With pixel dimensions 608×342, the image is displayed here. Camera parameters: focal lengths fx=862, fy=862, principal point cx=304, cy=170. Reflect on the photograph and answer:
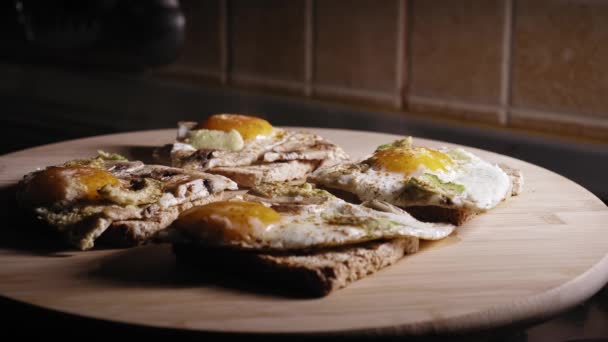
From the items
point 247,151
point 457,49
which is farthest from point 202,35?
point 247,151

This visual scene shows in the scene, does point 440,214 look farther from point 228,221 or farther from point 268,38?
point 268,38

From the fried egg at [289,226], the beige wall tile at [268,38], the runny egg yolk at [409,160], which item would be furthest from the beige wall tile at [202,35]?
the fried egg at [289,226]

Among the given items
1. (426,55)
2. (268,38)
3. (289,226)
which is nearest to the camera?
(289,226)

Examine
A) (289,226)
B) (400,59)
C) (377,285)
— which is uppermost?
(400,59)

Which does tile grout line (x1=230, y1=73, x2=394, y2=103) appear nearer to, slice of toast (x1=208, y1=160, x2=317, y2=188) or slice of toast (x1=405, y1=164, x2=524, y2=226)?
slice of toast (x1=208, y1=160, x2=317, y2=188)

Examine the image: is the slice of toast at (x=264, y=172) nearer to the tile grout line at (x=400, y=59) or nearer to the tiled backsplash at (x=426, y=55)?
the tiled backsplash at (x=426, y=55)

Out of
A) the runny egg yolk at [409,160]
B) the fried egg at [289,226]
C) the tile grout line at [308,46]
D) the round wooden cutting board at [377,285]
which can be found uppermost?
the tile grout line at [308,46]

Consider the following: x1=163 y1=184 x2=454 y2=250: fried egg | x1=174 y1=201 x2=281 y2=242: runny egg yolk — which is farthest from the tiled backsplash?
x1=174 y1=201 x2=281 y2=242: runny egg yolk
